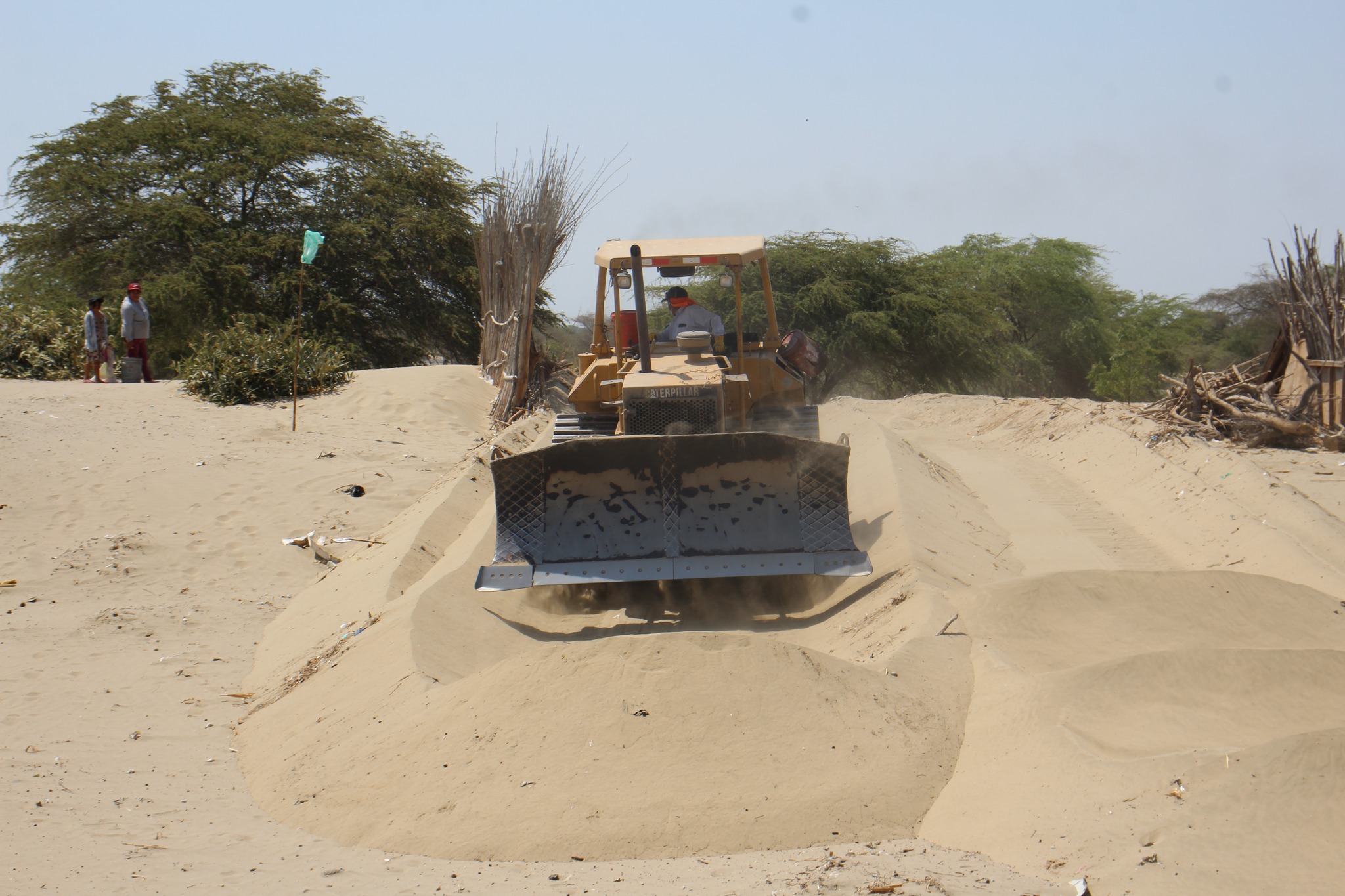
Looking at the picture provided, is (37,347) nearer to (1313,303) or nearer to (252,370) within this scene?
(252,370)

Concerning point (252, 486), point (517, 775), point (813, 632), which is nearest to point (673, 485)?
point (813, 632)

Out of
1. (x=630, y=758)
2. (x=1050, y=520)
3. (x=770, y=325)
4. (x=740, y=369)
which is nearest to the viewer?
(x=630, y=758)

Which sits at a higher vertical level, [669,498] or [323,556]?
[669,498]

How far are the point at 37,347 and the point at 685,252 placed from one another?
41.6 ft

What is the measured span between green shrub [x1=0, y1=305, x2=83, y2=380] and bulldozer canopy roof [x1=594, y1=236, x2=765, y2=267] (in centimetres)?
1166

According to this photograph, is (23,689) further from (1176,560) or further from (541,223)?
(541,223)

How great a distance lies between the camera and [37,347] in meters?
16.3

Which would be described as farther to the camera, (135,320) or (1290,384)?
(135,320)

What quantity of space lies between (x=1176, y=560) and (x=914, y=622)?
11.4 ft

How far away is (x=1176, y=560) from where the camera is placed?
26.7ft

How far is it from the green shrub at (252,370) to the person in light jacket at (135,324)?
1068 mm

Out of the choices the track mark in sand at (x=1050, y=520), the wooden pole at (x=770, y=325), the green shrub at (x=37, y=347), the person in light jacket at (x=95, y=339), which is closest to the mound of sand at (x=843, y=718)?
the track mark in sand at (x=1050, y=520)

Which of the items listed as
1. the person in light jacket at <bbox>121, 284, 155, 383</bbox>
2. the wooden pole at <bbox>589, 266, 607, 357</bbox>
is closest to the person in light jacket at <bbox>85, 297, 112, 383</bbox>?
the person in light jacket at <bbox>121, 284, 155, 383</bbox>

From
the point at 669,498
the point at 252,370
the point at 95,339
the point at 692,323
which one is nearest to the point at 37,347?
the point at 95,339
